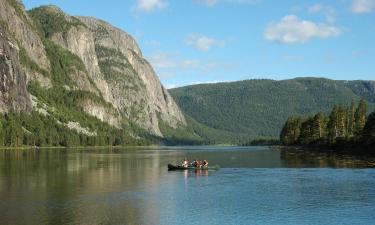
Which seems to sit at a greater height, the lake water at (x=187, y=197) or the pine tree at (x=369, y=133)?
the pine tree at (x=369, y=133)

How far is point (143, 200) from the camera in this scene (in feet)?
220

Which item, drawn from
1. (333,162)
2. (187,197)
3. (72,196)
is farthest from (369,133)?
(72,196)

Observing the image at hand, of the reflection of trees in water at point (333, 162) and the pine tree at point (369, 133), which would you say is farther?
the pine tree at point (369, 133)

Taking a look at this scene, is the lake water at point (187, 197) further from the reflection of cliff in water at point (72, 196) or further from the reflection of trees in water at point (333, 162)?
the reflection of trees in water at point (333, 162)

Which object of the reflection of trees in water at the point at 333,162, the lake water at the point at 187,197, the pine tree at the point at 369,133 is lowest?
the lake water at the point at 187,197

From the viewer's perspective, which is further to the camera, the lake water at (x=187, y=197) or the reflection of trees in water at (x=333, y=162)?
the reflection of trees in water at (x=333, y=162)

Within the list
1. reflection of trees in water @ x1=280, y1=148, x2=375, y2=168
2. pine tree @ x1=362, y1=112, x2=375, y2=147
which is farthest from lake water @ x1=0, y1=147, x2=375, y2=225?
pine tree @ x1=362, y1=112, x2=375, y2=147

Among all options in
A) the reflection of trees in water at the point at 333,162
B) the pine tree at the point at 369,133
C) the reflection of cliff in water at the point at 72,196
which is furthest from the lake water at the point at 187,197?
the pine tree at the point at 369,133

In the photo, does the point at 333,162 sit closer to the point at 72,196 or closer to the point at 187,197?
the point at 187,197

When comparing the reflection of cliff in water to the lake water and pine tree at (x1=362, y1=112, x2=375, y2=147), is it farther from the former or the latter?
pine tree at (x1=362, y1=112, x2=375, y2=147)

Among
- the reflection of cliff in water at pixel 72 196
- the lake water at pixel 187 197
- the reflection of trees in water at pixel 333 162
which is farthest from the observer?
the reflection of trees in water at pixel 333 162

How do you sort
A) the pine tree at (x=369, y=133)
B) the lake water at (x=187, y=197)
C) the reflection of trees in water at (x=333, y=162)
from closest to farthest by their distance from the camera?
the lake water at (x=187, y=197)
the reflection of trees in water at (x=333, y=162)
the pine tree at (x=369, y=133)

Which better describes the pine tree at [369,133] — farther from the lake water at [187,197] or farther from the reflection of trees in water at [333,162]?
the lake water at [187,197]

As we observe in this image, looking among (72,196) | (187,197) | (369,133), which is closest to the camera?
(72,196)
